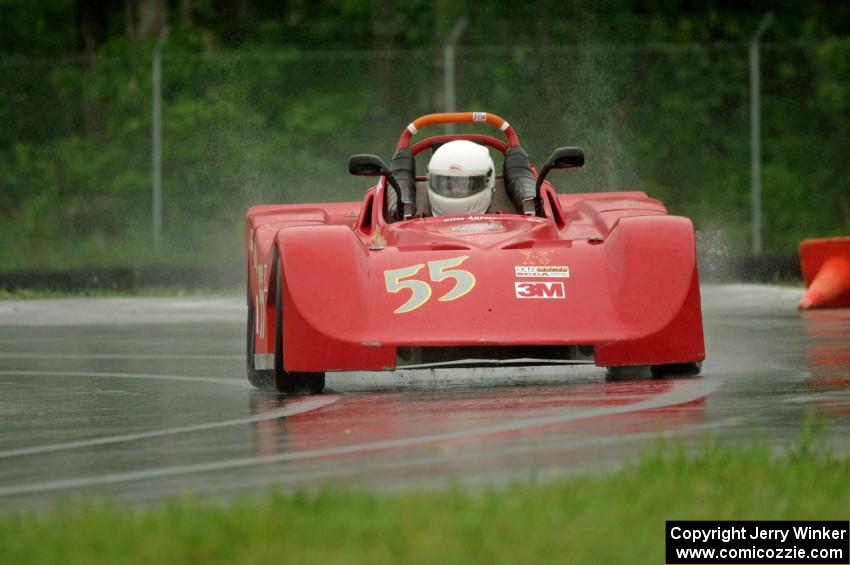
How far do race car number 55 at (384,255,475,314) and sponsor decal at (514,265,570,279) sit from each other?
244mm

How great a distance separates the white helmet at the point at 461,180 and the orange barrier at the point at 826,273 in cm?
563

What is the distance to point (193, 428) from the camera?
859cm

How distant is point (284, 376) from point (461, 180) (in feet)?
7.12

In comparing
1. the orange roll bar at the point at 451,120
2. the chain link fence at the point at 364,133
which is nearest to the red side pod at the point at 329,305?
the orange roll bar at the point at 451,120

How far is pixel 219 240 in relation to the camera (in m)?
24.6

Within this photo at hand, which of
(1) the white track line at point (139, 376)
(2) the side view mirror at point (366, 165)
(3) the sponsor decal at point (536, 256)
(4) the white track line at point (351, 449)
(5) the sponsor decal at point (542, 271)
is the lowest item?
(1) the white track line at point (139, 376)

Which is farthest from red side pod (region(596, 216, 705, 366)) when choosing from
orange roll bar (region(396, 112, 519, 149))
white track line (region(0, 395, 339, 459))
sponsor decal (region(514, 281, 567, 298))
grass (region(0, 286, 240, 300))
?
grass (region(0, 286, 240, 300))

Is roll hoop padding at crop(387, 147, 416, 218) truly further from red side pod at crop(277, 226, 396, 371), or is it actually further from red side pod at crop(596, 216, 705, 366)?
red side pod at crop(596, 216, 705, 366)

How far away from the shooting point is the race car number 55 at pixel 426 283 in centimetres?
998

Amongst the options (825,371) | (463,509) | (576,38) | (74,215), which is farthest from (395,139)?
(463,509)

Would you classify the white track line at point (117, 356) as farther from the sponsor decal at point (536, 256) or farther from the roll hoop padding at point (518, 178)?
the sponsor decal at point (536, 256)

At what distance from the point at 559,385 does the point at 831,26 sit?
75.9 feet

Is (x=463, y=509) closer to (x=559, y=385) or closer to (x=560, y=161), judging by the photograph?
(x=559, y=385)

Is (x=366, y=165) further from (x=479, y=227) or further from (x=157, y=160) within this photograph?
(x=157, y=160)
